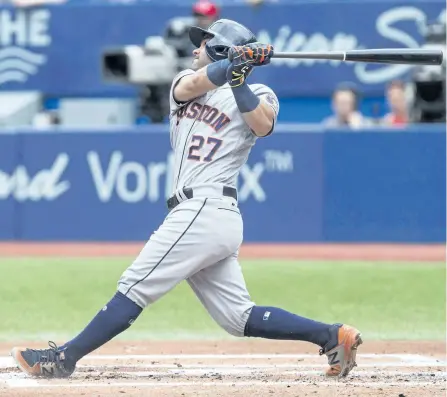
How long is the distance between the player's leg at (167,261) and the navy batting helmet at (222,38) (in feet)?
2.37

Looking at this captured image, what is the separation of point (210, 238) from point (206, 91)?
67cm

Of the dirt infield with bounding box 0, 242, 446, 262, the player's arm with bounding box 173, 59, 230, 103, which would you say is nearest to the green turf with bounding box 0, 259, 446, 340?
the dirt infield with bounding box 0, 242, 446, 262

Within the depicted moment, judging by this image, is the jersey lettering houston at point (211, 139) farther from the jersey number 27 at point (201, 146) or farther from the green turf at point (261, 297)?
the green turf at point (261, 297)

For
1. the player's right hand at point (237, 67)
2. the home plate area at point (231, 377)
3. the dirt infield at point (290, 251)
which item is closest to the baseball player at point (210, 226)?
the player's right hand at point (237, 67)

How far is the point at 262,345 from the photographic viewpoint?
281 inches

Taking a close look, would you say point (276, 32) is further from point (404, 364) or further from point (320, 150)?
point (404, 364)

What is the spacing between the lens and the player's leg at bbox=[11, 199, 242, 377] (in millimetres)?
5164

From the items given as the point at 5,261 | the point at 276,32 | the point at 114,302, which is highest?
the point at 276,32

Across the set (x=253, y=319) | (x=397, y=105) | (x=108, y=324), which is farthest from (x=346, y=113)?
(x=108, y=324)

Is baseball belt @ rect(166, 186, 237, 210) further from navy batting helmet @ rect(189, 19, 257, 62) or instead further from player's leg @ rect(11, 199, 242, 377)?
navy batting helmet @ rect(189, 19, 257, 62)

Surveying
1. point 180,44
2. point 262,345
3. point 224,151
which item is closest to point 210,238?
point 224,151

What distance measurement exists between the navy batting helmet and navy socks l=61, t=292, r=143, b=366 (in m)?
1.22

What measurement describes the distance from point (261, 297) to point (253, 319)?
355 centimetres

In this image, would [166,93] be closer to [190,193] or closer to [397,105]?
[397,105]
